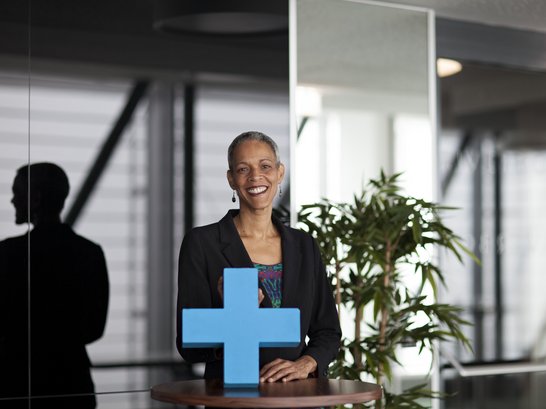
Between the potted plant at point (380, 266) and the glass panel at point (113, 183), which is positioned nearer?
the glass panel at point (113, 183)

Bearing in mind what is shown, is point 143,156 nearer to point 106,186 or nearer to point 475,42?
point 106,186

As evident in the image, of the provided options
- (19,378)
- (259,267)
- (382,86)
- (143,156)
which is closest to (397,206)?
(382,86)

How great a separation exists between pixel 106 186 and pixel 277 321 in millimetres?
Result: 1725

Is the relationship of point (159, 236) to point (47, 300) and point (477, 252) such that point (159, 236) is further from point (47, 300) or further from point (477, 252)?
point (477, 252)

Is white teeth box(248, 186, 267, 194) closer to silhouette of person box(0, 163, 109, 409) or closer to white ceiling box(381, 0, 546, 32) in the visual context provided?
silhouette of person box(0, 163, 109, 409)

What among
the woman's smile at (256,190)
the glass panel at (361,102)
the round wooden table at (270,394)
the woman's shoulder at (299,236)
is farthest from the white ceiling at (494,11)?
the round wooden table at (270,394)

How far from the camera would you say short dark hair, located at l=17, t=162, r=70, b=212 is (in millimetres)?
4336

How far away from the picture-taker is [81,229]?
4.43 meters

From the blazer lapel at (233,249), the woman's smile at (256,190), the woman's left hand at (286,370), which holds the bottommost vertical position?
the woman's left hand at (286,370)

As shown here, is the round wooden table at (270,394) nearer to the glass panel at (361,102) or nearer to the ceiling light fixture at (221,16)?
the glass panel at (361,102)

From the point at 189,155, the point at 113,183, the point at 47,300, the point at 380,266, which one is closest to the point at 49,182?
the point at 113,183

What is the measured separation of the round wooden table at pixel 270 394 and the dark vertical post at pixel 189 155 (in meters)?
1.74

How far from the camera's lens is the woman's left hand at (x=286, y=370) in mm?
3084

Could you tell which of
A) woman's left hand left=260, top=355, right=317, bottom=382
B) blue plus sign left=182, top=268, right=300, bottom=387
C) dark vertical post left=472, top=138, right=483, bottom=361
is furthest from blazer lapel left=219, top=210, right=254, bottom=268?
dark vertical post left=472, top=138, right=483, bottom=361
